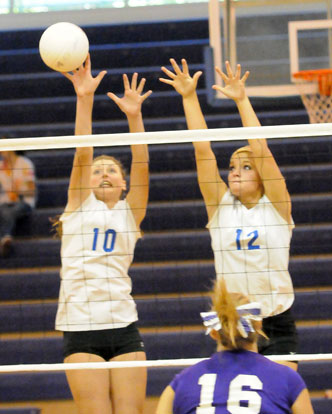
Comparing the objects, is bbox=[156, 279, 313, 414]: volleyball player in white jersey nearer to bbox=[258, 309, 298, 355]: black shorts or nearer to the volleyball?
bbox=[258, 309, 298, 355]: black shorts

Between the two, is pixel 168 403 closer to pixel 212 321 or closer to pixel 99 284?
pixel 212 321

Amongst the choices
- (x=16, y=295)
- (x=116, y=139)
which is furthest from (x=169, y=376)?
(x=116, y=139)

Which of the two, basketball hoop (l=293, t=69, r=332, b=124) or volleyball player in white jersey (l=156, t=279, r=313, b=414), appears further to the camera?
basketball hoop (l=293, t=69, r=332, b=124)

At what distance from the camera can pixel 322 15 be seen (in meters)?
7.65

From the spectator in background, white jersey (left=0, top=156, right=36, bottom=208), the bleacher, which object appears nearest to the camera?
the bleacher

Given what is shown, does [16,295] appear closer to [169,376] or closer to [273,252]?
[169,376]

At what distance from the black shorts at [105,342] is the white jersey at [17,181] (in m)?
3.11

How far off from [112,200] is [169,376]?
6.47 feet

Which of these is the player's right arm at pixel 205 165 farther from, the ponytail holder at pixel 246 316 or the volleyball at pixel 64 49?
the ponytail holder at pixel 246 316

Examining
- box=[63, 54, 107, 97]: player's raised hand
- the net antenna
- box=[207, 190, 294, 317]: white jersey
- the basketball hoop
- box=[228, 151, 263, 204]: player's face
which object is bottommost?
box=[207, 190, 294, 317]: white jersey

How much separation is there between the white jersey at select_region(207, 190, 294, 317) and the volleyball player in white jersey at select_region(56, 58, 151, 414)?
0.48 meters

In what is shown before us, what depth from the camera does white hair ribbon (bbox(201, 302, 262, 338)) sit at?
290 cm

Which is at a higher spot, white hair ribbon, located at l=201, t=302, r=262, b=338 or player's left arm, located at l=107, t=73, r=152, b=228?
player's left arm, located at l=107, t=73, r=152, b=228

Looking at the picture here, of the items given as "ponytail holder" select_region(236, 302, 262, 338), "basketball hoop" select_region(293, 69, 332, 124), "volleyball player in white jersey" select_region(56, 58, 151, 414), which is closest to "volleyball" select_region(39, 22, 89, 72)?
"volleyball player in white jersey" select_region(56, 58, 151, 414)
